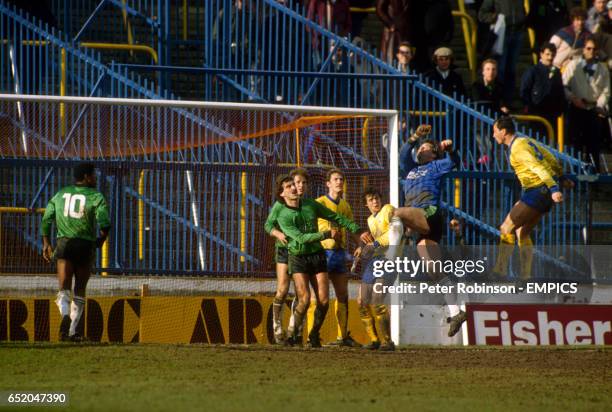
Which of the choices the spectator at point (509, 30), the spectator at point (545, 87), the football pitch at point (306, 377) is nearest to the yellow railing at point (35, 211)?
the football pitch at point (306, 377)

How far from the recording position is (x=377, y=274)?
14867 mm

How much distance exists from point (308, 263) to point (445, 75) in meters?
5.05

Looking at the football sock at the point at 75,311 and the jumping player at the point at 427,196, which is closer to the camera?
the football sock at the point at 75,311

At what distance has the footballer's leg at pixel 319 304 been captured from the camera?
563 inches

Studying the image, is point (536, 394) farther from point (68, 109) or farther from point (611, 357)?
point (68, 109)

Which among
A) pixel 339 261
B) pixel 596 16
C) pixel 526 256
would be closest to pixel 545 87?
pixel 596 16

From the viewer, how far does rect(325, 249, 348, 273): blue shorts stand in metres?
14.8

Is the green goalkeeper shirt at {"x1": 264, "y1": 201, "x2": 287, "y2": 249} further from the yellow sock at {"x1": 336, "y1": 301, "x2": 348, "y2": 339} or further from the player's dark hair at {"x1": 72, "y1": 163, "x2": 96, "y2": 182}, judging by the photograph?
the player's dark hair at {"x1": 72, "y1": 163, "x2": 96, "y2": 182}

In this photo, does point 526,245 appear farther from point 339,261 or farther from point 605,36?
point 605,36

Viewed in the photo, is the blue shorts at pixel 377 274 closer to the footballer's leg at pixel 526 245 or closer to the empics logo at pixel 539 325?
the empics logo at pixel 539 325

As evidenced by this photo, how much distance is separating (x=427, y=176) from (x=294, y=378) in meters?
4.50

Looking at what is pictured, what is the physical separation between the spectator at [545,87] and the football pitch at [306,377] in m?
5.04

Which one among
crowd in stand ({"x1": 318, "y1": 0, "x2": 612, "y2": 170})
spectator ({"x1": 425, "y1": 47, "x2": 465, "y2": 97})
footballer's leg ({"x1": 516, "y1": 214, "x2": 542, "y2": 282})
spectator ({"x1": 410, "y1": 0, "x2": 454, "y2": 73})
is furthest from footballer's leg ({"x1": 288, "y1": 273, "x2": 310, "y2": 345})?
spectator ({"x1": 410, "y1": 0, "x2": 454, "y2": 73})

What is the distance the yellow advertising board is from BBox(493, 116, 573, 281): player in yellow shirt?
2759 mm
